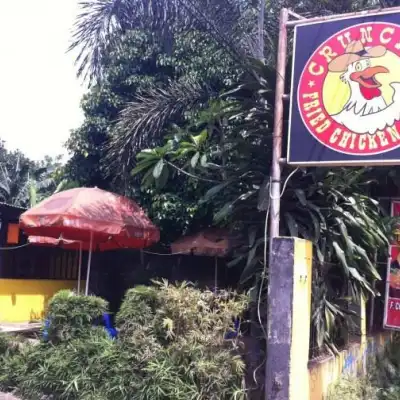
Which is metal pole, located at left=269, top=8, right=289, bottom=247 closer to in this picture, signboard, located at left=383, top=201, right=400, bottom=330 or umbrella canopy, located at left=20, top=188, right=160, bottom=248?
signboard, located at left=383, top=201, right=400, bottom=330

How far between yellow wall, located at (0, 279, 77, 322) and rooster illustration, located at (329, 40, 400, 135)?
28.4ft

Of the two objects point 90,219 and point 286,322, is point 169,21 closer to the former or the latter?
point 90,219

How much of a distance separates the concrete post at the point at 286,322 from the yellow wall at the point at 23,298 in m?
7.96

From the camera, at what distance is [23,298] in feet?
41.9

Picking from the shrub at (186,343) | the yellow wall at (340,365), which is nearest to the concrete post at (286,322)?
the shrub at (186,343)

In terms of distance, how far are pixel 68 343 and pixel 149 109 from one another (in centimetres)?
522

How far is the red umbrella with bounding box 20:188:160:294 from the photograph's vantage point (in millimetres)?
8297

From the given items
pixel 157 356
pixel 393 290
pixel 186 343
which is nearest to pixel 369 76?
pixel 186 343

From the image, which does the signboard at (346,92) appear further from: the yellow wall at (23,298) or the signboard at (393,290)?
the yellow wall at (23,298)

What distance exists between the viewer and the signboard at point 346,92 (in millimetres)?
5375

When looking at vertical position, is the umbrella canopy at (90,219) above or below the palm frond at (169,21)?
below

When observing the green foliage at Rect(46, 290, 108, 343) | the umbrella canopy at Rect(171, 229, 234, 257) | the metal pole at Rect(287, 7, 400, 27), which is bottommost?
the green foliage at Rect(46, 290, 108, 343)

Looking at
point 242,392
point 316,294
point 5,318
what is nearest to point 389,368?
point 316,294

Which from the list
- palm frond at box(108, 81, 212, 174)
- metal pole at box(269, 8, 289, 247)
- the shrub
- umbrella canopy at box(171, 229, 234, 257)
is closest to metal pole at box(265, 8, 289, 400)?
metal pole at box(269, 8, 289, 247)
